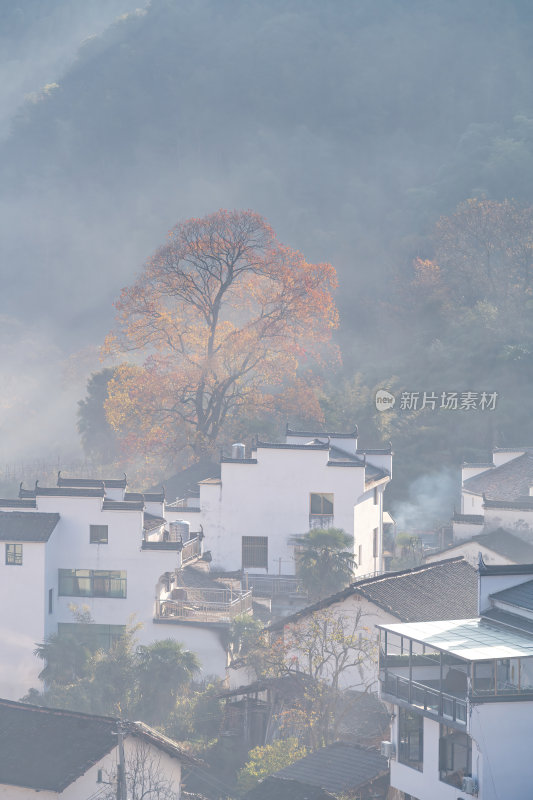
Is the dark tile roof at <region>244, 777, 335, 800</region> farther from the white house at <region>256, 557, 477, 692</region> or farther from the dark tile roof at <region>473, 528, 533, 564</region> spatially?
the dark tile roof at <region>473, 528, 533, 564</region>

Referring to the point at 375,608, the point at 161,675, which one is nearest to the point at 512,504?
the point at 375,608

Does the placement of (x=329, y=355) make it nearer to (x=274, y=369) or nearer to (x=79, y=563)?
(x=274, y=369)

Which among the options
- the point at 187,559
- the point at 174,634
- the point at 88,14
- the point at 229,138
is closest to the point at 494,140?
the point at 229,138

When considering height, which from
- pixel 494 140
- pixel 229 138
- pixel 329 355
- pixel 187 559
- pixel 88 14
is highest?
pixel 88 14

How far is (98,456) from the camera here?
79.4 meters

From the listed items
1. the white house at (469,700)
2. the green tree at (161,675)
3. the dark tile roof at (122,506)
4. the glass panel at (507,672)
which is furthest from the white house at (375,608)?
the glass panel at (507,672)

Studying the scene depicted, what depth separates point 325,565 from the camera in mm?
42188

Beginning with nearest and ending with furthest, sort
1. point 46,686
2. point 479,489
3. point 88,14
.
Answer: point 46,686 → point 479,489 → point 88,14

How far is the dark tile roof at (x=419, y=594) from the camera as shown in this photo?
33531 mm

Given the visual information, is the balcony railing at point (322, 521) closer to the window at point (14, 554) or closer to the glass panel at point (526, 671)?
the window at point (14, 554)

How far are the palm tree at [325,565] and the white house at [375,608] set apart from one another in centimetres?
617

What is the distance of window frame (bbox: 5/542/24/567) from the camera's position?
136 feet

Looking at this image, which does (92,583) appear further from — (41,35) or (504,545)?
(41,35)

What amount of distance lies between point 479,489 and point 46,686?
884 inches
